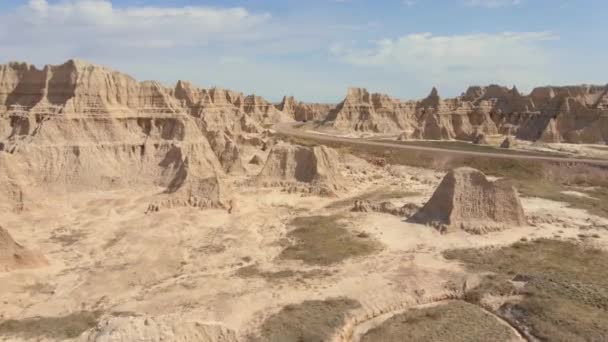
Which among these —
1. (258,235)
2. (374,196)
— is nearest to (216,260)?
(258,235)

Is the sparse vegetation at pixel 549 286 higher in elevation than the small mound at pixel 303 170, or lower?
lower

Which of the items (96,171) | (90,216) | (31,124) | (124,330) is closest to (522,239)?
(124,330)

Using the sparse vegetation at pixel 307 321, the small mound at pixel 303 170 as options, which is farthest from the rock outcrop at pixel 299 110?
the sparse vegetation at pixel 307 321

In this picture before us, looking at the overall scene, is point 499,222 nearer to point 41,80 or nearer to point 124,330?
point 124,330

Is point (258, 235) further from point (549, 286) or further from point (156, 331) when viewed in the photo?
point (549, 286)

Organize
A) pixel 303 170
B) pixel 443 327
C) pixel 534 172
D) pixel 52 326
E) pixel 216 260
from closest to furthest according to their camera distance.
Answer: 1. pixel 443 327
2. pixel 52 326
3. pixel 216 260
4. pixel 303 170
5. pixel 534 172

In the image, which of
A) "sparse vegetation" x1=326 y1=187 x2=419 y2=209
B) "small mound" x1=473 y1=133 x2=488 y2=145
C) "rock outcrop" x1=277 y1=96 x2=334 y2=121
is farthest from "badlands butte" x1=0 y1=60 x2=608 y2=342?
"rock outcrop" x1=277 y1=96 x2=334 y2=121

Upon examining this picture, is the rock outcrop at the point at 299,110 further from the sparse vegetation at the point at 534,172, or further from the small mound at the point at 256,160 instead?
the small mound at the point at 256,160
